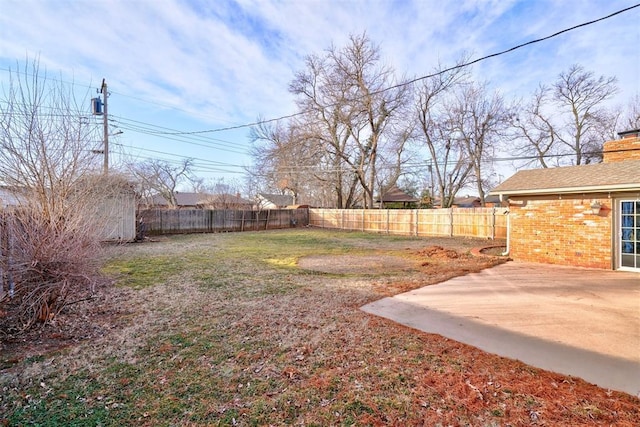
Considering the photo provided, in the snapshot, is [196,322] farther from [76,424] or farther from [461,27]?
[461,27]

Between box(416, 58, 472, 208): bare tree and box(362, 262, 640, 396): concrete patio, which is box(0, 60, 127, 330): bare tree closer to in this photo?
box(362, 262, 640, 396): concrete patio

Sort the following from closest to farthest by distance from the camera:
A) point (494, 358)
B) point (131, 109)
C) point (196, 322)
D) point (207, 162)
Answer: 1. point (494, 358)
2. point (196, 322)
3. point (131, 109)
4. point (207, 162)

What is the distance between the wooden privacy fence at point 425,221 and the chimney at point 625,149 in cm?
331

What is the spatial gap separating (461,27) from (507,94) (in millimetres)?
16262

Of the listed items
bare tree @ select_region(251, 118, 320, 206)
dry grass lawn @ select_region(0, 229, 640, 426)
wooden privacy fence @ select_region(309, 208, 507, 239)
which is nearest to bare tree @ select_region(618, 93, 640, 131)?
wooden privacy fence @ select_region(309, 208, 507, 239)

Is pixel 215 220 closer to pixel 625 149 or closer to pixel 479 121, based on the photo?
pixel 625 149

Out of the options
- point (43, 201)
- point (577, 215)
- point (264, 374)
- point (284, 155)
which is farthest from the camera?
point (284, 155)

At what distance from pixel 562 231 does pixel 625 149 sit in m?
4.27

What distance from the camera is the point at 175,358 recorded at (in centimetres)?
278

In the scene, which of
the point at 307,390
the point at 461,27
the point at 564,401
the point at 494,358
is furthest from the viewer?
the point at 461,27

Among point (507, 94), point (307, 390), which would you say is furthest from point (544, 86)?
point (307, 390)

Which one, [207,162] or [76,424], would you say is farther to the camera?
[207,162]

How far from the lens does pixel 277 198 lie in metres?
36.3

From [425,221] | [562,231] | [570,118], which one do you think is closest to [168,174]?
[425,221]
